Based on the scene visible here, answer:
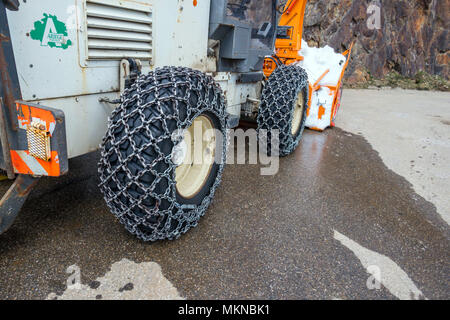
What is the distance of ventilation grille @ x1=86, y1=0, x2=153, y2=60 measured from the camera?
78.5 inches

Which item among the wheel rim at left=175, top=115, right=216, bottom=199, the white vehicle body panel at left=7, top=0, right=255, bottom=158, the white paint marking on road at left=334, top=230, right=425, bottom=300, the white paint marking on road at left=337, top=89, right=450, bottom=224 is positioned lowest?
the white paint marking on road at left=334, top=230, right=425, bottom=300

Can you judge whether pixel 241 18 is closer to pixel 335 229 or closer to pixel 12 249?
pixel 335 229

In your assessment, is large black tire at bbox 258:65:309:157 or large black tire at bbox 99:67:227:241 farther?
large black tire at bbox 258:65:309:157

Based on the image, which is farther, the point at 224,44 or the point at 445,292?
the point at 224,44

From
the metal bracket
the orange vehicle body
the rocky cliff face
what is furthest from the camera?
the rocky cliff face

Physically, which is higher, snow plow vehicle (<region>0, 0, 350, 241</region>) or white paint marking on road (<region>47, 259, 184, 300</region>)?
snow plow vehicle (<region>0, 0, 350, 241</region>)

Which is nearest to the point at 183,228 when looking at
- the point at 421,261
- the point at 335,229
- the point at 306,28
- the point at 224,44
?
the point at 335,229

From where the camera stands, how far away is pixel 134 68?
7.22 feet

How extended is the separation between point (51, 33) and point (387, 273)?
2.30 metres

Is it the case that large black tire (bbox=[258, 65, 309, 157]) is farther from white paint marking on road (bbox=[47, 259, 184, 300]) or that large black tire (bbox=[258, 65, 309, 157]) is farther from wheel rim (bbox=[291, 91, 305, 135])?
white paint marking on road (bbox=[47, 259, 184, 300])

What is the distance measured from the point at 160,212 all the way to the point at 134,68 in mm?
952

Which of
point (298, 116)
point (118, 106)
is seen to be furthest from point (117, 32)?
point (298, 116)

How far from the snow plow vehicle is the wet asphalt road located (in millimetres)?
233

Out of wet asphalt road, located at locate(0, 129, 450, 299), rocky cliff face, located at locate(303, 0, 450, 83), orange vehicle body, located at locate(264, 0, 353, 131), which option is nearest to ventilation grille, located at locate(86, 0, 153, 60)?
wet asphalt road, located at locate(0, 129, 450, 299)
